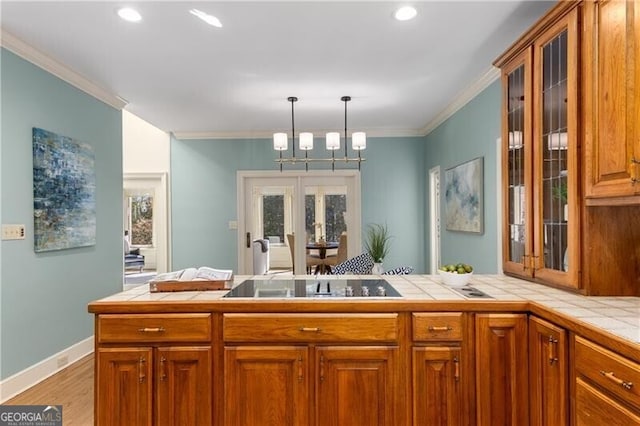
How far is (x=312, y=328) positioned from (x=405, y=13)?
195 centimetres

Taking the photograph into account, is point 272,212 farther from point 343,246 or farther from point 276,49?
point 276,49

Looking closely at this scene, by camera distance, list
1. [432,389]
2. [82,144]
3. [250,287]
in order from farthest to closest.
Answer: [82,144]
[250,287]
[432,389]

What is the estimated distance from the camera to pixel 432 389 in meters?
1.76

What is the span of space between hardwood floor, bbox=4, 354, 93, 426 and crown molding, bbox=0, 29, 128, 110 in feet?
8.07

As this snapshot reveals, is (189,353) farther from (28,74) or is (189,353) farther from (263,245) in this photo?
(263,245)

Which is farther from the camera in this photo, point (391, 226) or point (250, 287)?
point (391, 226)

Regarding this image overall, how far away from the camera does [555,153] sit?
1.93 m

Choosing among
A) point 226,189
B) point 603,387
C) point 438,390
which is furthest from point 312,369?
point 226,189

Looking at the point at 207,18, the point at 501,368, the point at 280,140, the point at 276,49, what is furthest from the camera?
the point at 280,140

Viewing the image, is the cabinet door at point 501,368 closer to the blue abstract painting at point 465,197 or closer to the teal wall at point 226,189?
the blue abstract painting at point 465,197

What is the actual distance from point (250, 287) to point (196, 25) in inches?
68.7

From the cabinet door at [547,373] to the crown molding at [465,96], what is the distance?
2.30 metres

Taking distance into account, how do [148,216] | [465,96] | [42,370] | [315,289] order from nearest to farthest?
1. [315,289]
2. [42,370]
3. [465,96]
4. [148,216]

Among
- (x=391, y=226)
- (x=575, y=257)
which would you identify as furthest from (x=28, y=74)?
(x=391, y=226)
